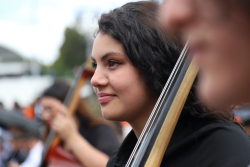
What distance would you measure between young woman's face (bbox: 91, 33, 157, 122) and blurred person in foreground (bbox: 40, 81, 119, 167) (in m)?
1.14

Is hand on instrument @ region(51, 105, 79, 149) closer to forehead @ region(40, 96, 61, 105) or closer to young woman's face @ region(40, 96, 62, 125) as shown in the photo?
young woman's face @ region(40, 96, 62, 125)

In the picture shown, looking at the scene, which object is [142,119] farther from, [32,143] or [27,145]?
[27,145]

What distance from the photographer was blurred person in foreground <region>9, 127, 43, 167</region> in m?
3.56

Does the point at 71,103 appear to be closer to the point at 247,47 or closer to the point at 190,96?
the point at 190,96

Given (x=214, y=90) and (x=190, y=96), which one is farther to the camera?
(x=190, y=96)

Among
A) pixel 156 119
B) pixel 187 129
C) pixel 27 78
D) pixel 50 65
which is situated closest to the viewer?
pixel 156 119

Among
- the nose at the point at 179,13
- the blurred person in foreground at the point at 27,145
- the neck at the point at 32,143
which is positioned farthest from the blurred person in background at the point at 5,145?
the nose at the point at 179,13

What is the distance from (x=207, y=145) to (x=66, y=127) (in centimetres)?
185

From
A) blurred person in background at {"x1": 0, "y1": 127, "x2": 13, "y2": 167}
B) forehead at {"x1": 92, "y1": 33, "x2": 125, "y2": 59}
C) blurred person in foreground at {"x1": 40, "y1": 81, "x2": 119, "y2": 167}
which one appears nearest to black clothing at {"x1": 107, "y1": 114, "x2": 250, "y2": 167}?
forehead at {"x1": 92, "y1": 33, "x2": 125, "y2": 59}

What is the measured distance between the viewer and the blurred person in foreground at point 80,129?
2.54m

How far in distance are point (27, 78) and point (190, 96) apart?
16.5 meters

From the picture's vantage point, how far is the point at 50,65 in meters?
58.1

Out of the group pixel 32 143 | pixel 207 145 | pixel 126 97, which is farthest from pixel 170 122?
pixel 32 143

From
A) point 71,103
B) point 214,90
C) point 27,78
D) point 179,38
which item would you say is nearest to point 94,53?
point 179,38
